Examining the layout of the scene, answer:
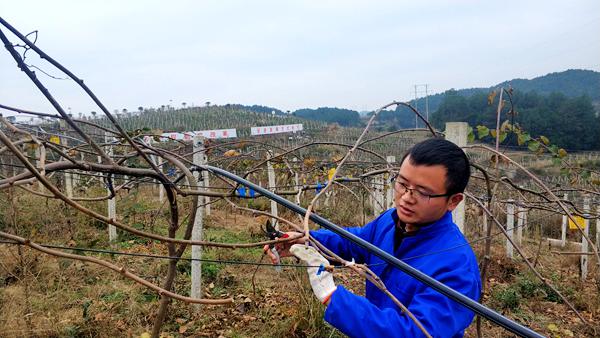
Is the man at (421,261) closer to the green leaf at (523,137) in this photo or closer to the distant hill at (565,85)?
the green leaf at (523,137)

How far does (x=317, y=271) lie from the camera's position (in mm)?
1140

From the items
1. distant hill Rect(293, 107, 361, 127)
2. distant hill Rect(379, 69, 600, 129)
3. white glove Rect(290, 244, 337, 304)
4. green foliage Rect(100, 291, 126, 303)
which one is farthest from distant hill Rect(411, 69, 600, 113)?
white glove Rect(290, 244, 337, 304)

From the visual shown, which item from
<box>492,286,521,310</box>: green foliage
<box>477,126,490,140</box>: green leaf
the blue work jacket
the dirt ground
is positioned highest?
<box>477,126,490,140</box>: green leaf

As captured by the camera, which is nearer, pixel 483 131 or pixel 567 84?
pixel 483 131

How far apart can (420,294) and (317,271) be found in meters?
0.33

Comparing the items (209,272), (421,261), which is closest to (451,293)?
(421,261)

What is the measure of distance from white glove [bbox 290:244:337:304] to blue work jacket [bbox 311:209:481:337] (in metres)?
0.03

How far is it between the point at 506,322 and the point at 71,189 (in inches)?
313

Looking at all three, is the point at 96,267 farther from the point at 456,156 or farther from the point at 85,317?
the point at 456,156

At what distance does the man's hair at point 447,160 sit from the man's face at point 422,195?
0.02 metres

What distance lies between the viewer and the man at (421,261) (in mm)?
1107

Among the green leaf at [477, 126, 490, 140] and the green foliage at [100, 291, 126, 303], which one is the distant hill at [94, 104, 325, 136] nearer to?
the green foliage at [100, 291, 126, 303]

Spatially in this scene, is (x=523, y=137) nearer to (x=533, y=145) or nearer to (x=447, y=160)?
(x=533, y=145)

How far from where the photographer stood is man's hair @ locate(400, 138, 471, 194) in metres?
1.27
